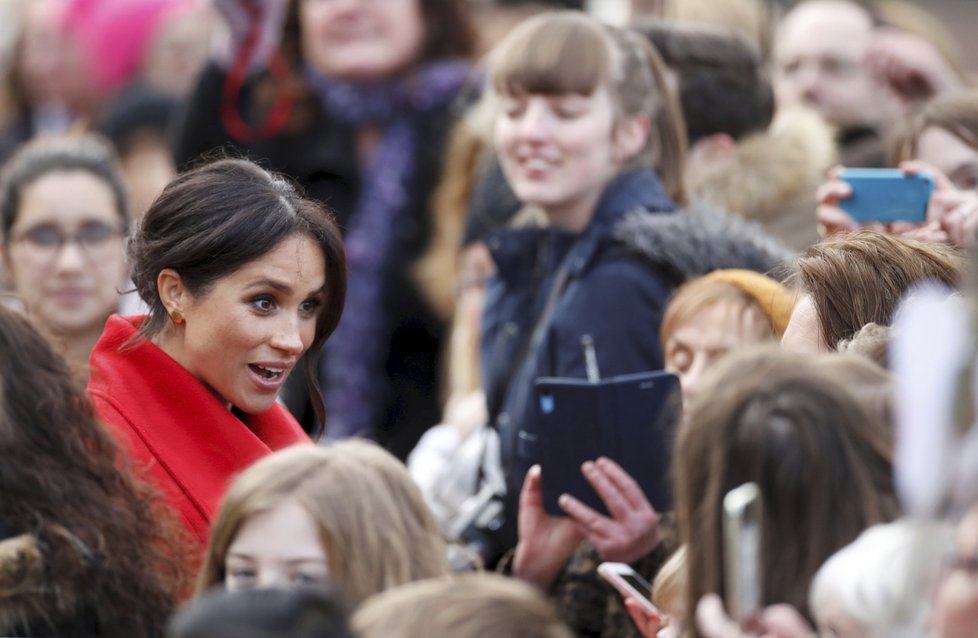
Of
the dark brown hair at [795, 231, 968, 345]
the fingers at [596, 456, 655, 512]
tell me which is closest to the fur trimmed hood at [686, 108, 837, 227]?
the fingers at [596, 456, 655, 512]

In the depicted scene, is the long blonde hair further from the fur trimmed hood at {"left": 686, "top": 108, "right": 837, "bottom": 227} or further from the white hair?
the fur trimmed hood at {"left": 686, "top": 108, "right": 837, "bottom": 227}

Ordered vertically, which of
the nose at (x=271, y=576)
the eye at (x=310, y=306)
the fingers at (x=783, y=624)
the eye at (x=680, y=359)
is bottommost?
the eye at (x=680, y=359)

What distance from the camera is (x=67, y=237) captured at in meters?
4.91

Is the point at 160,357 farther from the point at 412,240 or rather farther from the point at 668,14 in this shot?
the point at 668,14

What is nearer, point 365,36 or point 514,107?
point 514,107

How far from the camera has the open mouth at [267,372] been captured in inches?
132

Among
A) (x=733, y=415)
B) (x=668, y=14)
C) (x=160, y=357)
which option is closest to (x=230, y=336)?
(x=160, y=357)

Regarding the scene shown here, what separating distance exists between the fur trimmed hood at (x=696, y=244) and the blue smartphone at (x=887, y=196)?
0.74 feet

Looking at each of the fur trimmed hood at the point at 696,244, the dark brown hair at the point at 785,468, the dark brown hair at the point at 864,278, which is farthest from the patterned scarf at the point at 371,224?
the dark brown hair at the point at 785,468

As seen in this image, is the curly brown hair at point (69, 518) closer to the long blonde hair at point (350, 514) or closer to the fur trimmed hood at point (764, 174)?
the long blonde hair at point (350, 514)

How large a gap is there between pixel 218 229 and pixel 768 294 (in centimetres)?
124

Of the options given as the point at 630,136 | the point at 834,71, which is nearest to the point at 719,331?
the point at 630,136

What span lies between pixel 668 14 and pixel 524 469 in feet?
8.58

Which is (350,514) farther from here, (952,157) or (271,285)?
(952,157)
